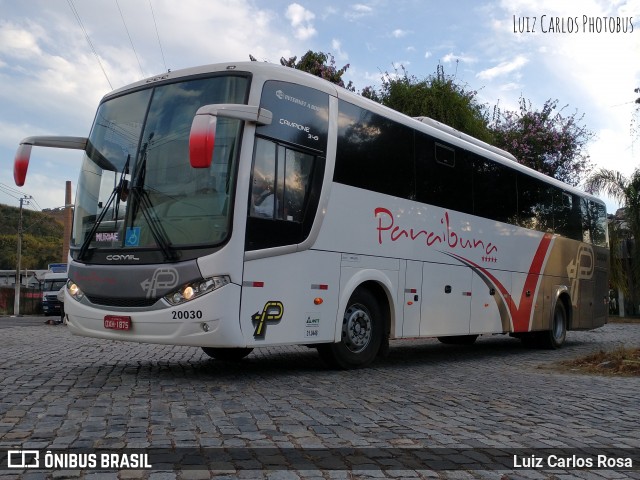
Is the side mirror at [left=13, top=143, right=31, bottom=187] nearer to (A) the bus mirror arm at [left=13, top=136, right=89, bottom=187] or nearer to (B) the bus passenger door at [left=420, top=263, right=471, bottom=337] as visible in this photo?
(A) the bus mirror arm at [left=13, top=136, right=89, bottom=187]

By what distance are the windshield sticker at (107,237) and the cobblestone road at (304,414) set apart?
5.24 ft

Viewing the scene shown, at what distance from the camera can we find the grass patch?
33.3ft

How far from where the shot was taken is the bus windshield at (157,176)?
7.62 m

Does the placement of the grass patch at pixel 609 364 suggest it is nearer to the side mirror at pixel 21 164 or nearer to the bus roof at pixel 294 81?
the bus roof at pixel 294 81

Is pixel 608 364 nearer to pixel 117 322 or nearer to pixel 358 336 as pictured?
pixel 358 336

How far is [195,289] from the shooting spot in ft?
24.5

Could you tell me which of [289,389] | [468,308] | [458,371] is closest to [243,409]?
[289,389]

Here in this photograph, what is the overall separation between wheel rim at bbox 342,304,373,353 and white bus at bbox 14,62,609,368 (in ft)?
0.08

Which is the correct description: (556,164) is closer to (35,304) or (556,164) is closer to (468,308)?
(468,308)

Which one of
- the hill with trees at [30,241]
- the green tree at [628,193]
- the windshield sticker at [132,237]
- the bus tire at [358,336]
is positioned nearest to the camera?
the windshield sticker at [132,237]

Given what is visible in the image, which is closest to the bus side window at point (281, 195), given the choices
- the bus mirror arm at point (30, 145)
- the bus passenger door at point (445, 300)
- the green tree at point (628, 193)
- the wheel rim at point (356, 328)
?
the wheel rim at point (356, 328)

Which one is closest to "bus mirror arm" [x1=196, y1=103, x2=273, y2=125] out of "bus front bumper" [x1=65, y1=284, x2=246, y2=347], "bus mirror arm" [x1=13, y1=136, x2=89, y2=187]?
"bus front bumper" [x1=65, y1=284, x2=246, y2=347]

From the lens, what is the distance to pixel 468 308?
11.8m

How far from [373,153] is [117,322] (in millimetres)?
4112
